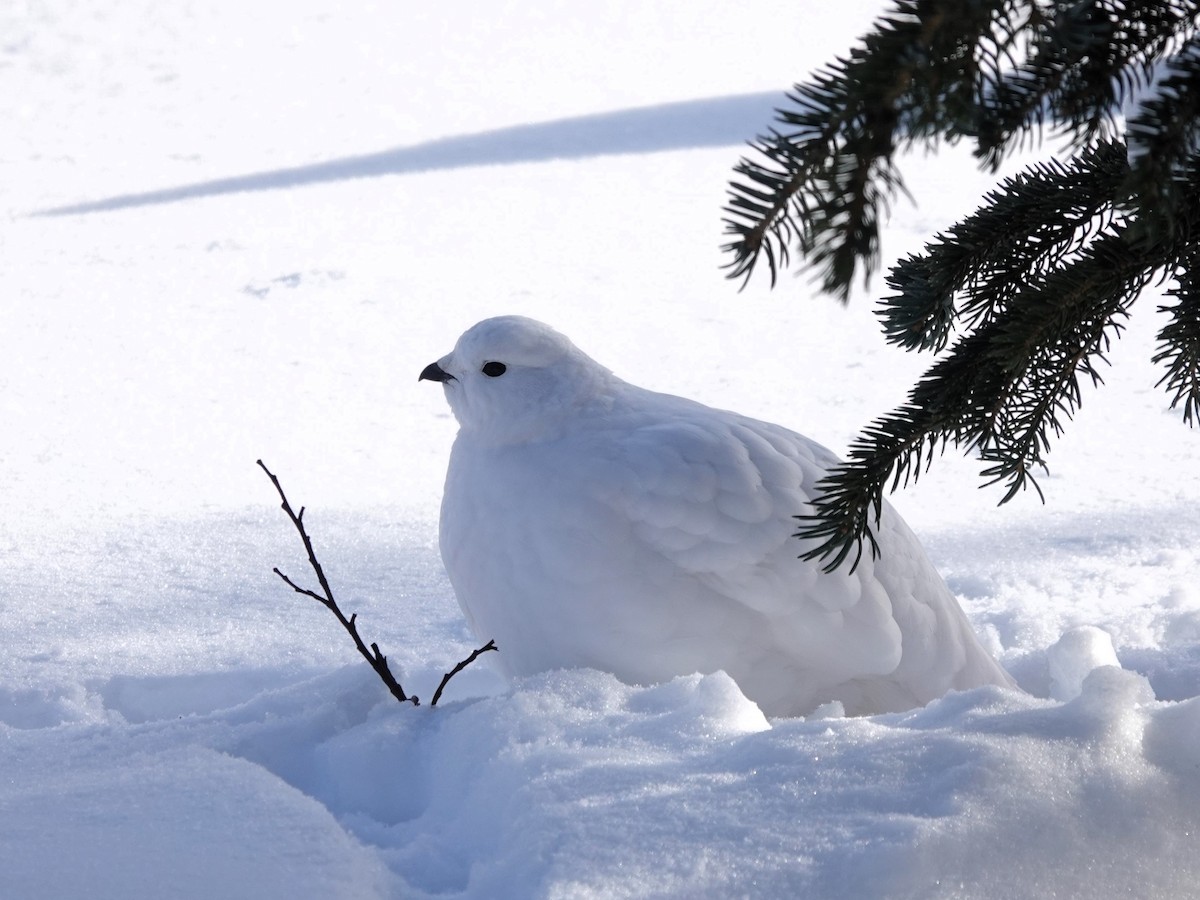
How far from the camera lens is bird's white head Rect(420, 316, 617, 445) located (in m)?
1.91

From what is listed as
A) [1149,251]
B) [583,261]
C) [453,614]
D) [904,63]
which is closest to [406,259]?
[583,261]

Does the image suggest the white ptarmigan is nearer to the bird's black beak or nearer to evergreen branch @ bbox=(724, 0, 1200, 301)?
the bird's black beak

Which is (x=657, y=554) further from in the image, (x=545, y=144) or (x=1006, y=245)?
(x=545, y=144)

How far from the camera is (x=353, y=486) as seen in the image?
3.40m

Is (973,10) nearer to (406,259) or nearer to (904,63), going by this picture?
(904,63)

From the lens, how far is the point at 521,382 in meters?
1.93

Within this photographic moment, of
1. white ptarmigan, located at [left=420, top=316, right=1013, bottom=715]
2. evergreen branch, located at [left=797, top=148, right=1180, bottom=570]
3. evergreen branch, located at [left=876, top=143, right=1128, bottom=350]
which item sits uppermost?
evergreen branch, located at [left=876, top=143, right=1128, bottom=350]

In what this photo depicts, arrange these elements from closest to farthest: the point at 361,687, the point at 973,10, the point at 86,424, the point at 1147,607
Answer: the point at 973,10, the point at 361,687, the point at 1147,607, the point at 86,424

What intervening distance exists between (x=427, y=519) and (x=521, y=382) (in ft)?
4.16

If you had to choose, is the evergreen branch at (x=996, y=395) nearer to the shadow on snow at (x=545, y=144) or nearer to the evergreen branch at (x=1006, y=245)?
the evergreen branch at (x=1006, y=245)

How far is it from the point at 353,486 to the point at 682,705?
2.01 metres

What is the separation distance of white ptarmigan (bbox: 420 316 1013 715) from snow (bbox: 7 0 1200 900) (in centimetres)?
15

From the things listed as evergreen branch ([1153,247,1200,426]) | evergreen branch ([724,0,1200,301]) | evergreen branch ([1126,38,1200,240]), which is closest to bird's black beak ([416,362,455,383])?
evergreen branch ([1153,247,1200,426])

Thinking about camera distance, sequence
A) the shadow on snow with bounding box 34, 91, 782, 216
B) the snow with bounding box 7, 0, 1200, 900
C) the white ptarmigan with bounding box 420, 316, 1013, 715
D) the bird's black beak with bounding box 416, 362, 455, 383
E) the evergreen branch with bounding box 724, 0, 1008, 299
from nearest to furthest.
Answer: the evergreen branch with bounding box 724, 0, 1008, 299 < the snow with bounding box 7, 0, 1200, 900 < the white ptarmigan with bounding box 420, 316, 1013, 715 < the bird's black beak with bounding box 416, 362, 455, 383 < the shadow on snow with bounding box 34, 91, 782, 216
